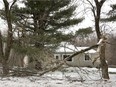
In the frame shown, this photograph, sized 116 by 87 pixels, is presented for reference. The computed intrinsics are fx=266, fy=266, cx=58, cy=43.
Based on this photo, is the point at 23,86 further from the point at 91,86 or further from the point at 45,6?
the point at 45,6

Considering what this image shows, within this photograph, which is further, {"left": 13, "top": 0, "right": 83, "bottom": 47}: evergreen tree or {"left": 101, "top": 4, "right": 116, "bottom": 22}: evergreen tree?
{"left": 13, "top": 0, "right": 83, "bottom": 47}: evergreen tree

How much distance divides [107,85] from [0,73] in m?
4.21

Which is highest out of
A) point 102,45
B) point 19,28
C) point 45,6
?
point 45,6

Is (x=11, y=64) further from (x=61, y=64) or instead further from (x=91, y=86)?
(x=91, y=86)

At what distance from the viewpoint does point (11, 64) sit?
8641mm

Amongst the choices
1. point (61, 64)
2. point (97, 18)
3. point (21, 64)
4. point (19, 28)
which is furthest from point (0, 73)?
point (97, 18)

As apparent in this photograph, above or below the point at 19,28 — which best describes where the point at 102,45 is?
below

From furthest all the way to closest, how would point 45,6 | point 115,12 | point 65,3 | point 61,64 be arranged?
point 65,3 → point 45,6 → point 115,12 → point 61,64

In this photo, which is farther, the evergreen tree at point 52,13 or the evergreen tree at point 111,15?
the evergreen tree at point 52,13

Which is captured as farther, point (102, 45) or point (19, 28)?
point (19, 28)

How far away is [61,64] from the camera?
6.76m

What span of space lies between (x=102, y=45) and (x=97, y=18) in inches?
287

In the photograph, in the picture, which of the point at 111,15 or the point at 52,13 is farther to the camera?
the point at 52,13

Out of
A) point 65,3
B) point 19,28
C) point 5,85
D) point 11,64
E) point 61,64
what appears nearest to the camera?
point 61,64
